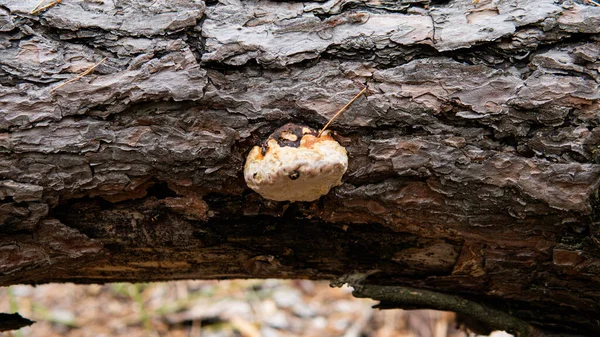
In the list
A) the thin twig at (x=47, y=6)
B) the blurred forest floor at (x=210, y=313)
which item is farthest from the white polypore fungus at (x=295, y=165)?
the blurred forest floor at (x=210, y=313)

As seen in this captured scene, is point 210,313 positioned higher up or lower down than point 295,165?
lower down

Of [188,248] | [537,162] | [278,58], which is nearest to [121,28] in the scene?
[278,58]

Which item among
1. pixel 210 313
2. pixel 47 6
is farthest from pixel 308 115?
pixel 210 313

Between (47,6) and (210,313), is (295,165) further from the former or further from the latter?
(210,313)

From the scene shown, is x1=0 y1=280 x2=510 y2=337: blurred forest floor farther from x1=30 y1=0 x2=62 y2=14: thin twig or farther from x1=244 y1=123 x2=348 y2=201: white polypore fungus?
x1=30 y1=0 x2=62 y2=14: thin twig

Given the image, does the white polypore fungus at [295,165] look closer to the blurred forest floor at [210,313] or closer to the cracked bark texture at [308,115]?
the cracked bark texture at [308,115]
